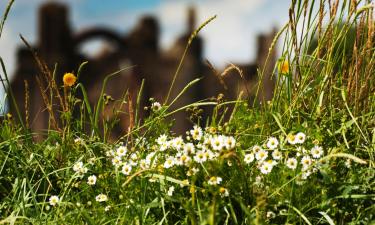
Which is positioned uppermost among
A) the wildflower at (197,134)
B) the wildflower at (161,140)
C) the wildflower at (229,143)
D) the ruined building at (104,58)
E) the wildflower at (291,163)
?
the wildflower at (229,143)

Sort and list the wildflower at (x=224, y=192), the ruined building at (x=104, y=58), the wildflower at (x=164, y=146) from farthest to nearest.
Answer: the ruined building at (x=104, y=58) < the wildflower at (x=164, y=146) < the wildflower at (x=224, y=192)

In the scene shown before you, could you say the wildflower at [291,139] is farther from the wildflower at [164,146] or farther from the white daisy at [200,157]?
the wildflower at [164,146]

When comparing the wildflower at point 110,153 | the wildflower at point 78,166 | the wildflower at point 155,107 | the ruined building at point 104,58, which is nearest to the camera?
the wildflower at point 78,166

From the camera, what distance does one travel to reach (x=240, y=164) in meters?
2.05

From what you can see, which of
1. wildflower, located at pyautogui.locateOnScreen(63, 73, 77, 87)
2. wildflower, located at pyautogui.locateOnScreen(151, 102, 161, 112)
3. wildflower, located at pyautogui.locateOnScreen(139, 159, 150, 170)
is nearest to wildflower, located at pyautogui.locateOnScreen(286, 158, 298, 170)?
wildflower, located at pyautogui.locateOnScreen(139, 159, 150, 170)

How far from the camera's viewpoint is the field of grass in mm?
2359

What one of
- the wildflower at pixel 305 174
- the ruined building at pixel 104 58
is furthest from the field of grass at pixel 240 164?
the ruined building at pixel 104 58

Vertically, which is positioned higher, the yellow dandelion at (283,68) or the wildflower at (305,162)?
the yellow dandelion at (283,68)

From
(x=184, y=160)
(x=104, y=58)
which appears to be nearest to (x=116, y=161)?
(x=184, y=160)

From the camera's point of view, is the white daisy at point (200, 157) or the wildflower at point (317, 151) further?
the wildflower at point (317, 151)

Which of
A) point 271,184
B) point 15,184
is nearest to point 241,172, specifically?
point 271,184

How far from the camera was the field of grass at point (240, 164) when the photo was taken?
7.74ft

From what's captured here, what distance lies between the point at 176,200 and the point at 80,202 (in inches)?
23.2

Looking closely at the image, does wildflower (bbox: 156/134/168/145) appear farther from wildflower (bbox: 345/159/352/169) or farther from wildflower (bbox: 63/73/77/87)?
wildflower (bbox: 345/159/352/169)
